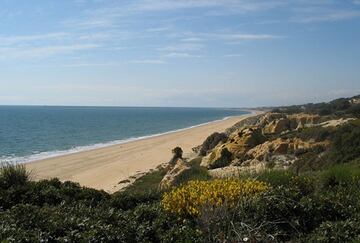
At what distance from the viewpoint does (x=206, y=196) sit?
7.74 m

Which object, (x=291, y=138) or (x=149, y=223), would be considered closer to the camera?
(x=149, y=223)

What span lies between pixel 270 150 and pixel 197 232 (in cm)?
1766

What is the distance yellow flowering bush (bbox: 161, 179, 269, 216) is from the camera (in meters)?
7.55

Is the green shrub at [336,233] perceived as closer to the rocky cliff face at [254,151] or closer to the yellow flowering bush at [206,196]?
the yellow flowering bush at [206,196]

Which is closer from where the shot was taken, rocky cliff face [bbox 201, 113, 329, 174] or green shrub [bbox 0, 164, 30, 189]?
green shrub [bbox 0, 164, 30, 189]

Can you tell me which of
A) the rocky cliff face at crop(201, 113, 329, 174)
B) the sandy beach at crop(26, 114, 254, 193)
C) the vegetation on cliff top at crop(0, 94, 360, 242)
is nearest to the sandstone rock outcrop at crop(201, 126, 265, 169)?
the rocky cliff face at crop(201, 113, 329, 174)

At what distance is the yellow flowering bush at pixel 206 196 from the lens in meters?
7.55

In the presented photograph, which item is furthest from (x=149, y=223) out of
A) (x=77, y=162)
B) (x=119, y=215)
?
(x=77, y=162)

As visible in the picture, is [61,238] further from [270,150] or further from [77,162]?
[77,162]

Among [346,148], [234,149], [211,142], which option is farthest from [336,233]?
[211,142]

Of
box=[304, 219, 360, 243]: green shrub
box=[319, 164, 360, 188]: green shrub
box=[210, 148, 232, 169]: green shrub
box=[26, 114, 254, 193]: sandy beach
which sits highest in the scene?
box=[319, 164, 360, 188]: green shrub

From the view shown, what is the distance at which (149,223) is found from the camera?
7.30m

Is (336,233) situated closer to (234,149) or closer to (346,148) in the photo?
(346,148)

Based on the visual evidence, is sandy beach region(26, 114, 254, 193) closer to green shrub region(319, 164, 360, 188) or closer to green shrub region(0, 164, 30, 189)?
green shrub region(0, 164, 30, 189)
